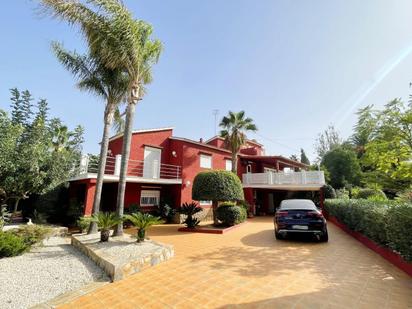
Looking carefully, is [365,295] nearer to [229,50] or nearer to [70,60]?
[229,50]

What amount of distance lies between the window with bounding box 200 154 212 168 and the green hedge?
33.7ft

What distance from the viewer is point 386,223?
6.13 m

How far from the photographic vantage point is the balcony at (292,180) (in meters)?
18.2

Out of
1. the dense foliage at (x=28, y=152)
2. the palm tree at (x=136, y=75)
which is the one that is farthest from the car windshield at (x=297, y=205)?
the dense foliage at (x=28, y=152)

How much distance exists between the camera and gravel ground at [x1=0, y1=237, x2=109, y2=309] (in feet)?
13.6

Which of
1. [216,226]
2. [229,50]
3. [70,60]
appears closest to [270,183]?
[216,226]

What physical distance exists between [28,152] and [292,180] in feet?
57.8

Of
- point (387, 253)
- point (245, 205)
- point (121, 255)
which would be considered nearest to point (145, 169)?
point (245, 205)

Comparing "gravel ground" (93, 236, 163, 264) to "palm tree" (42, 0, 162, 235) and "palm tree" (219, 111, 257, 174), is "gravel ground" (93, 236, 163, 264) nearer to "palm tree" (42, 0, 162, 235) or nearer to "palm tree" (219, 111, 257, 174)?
"palm tree" (42, 0, 162, 235)

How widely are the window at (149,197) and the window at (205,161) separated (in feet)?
13.9

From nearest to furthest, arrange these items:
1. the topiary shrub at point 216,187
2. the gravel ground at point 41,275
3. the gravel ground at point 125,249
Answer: the gravel ground at point 41,275 → the gravel ground at point 125,249 → the topiary shrub at point 216,187

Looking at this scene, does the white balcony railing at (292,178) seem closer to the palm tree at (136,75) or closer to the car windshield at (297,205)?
the car windshield at (297,205)

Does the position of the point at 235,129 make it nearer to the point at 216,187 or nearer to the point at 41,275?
the point at 216,187

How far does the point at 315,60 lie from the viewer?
10.9 meters
